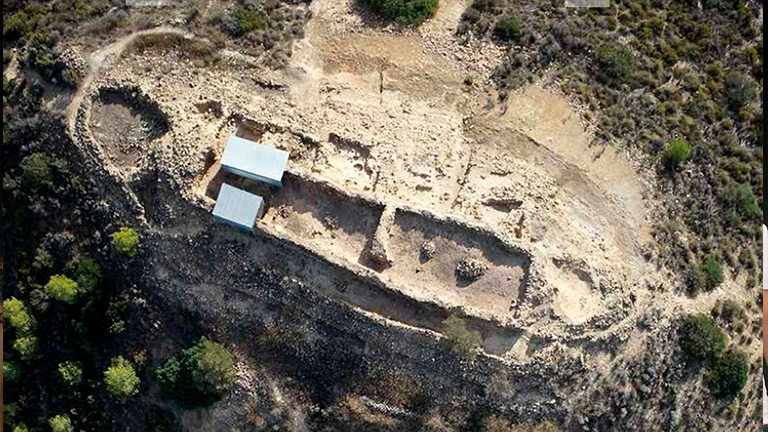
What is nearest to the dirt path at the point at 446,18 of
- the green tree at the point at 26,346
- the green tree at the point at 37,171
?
the green tree at the point at 37,171

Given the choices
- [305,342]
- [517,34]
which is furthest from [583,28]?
[305,342]

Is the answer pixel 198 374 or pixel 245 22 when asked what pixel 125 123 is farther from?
pixel 198 374

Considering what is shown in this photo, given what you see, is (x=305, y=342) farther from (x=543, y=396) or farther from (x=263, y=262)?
(x=543, y=396)

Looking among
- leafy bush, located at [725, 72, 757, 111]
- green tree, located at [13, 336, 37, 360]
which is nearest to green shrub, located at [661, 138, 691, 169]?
leafy bush, located at [725, 72, 757, 111]

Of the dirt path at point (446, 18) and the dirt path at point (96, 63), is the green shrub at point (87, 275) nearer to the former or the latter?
the dirt path at point (96, 63)

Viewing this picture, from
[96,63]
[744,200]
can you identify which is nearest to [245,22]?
[96,63]

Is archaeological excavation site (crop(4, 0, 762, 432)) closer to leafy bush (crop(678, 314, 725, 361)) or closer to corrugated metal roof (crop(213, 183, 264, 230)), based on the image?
corrugated metal roof (crop(213, 183, 264, 230))

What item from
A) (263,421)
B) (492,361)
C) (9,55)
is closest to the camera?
(492,361)
